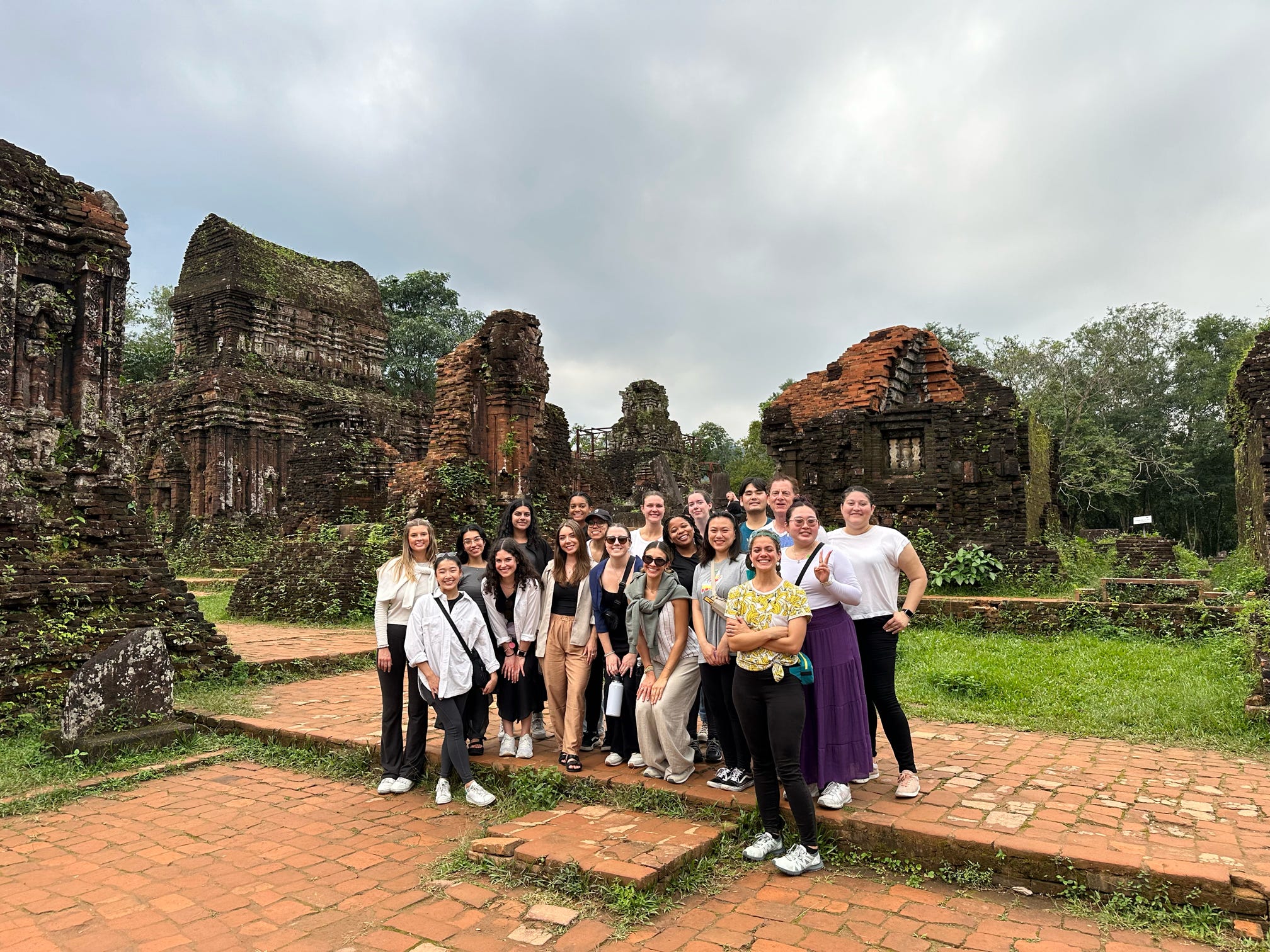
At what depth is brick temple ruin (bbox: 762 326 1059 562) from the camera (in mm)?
13680

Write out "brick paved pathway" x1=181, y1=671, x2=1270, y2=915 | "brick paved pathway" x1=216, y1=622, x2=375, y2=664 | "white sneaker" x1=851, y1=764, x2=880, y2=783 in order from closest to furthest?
"brick paved pathway" x1=181, y1=671, x2=1270, y2=915
"white sneaker" x1=851, y1=764, x2=880, y2=783
"brick paved pathway" x1=216, y1=622, x2=375, y2=664

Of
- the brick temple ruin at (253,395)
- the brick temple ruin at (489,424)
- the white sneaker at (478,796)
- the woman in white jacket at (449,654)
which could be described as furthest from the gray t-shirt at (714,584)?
the brick temple ruin at (253,395)

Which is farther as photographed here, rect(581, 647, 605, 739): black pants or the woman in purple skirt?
rect(581, 647, 605, 739): black pants

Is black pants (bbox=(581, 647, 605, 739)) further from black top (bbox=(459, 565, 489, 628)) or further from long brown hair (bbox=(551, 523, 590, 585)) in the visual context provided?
→ black top (bbox=(459, 565, 489, 628))

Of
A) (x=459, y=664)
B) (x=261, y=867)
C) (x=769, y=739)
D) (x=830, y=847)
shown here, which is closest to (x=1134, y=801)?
(x=830, y=847)

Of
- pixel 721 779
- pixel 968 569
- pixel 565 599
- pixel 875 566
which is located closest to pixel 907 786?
pixel 721 779

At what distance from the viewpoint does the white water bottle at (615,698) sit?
16.6ft

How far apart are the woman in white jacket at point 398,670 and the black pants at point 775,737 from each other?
234 centimetres

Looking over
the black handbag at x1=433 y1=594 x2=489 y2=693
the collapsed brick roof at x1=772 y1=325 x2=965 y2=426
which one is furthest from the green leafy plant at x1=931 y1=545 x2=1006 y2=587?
the black handbag at x1=433 y1=594 x2=489 y2=693

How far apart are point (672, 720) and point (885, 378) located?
37.8 feet

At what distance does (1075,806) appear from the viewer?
4266mm

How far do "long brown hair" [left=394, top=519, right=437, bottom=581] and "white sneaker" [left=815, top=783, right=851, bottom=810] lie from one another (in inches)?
109

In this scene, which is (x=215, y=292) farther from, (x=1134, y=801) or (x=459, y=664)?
(x=1134, y=801)

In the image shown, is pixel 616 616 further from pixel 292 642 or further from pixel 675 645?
pixel 292 642
